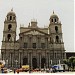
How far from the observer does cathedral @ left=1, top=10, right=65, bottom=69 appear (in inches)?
1876

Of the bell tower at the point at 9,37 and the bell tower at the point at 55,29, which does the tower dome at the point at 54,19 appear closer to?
the bell tower at the point at 55,29

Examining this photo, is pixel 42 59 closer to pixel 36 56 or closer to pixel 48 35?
pixel 36 56

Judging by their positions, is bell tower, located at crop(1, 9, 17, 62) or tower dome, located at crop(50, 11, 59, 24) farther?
tower dome, located at crop(50, 11, 59, 24)

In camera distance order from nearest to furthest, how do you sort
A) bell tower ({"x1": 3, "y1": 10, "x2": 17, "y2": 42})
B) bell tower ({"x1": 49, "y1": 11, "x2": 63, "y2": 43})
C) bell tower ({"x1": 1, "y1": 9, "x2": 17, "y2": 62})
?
bell tower ({"x1": 1, "y1": 9, "x2": 17, "y2": 62}) → bell tower ({"x1": 3, "y1": 10, "x2": 17, "y2": 42}) → bell tower ({"x1": 49, "y1": 11, "x2": 63, "y2": 43})

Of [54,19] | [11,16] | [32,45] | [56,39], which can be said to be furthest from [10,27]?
[56,39]

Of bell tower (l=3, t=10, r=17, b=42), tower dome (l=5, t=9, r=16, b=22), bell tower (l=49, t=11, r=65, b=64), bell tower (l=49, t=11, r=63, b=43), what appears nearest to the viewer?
bell tower (l=49, t=11, r=65, b=64)

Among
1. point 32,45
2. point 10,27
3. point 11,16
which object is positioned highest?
point 11,16

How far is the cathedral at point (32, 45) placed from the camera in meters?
47.7

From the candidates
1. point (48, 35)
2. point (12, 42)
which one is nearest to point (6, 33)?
Result: point (12, 42)

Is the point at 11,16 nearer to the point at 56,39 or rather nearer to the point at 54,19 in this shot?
the point at 54,19

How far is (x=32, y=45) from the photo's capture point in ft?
160

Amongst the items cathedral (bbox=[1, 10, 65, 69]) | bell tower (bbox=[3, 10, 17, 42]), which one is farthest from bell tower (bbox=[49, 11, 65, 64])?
bell tower (bbox=[3, 10, 17, 42])

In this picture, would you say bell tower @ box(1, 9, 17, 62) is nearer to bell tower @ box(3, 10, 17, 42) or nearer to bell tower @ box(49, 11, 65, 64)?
bell tower @ box(3, 10, 17, 42)

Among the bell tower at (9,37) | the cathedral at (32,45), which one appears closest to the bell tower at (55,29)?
the cathedral at (32,45)
